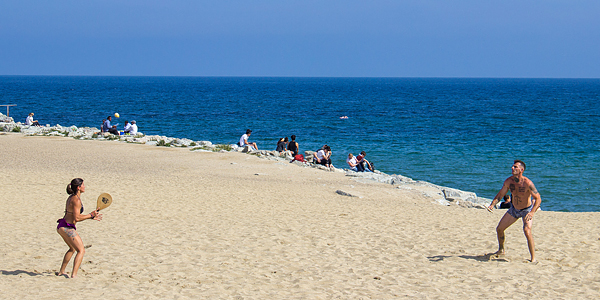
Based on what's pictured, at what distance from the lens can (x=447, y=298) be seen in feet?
24.0

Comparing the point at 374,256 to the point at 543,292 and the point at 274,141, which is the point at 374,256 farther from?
the point at 274,141

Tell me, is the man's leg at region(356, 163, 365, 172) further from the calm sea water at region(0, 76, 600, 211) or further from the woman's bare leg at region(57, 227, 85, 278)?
the woman's bare leg at region(57, 227, 85, 278)

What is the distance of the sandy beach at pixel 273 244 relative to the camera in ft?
24.9

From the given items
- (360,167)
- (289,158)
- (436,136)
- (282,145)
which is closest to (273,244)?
(360,167)

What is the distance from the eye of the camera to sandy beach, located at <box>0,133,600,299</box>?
24.9 feet

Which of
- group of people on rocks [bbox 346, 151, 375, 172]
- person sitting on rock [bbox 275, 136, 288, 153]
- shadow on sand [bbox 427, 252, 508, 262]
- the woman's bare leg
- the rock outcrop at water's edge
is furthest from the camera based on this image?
person sitting on rock [bbox 275, 136, 288, 153]

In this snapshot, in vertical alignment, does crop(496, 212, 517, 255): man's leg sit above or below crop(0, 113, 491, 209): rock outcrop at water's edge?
above

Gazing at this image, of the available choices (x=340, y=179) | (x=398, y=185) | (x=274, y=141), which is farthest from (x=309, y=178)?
(x=274, y=141)

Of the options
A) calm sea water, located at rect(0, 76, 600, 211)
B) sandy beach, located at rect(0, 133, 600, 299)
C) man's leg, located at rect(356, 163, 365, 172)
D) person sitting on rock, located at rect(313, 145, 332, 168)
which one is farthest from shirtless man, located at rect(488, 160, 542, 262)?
person sitting on rock, located at rect(313, 145, 332, 168)

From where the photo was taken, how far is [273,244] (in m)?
9.95

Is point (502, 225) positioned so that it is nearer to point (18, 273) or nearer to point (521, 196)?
point (521, 196)

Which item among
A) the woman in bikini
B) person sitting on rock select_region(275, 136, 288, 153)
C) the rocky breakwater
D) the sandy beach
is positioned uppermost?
the woman in bikini

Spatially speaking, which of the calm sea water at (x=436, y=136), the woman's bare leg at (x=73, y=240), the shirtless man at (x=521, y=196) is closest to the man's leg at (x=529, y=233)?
the shirtless man at (x=521, y=196)

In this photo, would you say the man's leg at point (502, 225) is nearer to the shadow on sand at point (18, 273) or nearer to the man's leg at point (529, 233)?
the man's leg at point (529, 233)
